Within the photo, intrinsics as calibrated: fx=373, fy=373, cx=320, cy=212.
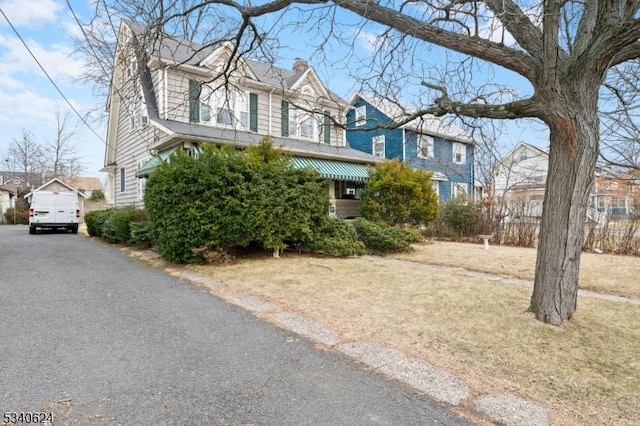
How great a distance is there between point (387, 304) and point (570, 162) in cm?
304

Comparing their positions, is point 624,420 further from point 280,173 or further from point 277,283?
point 280,173

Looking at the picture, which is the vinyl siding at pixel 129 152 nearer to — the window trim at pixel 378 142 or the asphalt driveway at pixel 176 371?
the asphalt driveway at pixel 176 371

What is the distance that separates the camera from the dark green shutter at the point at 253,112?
1605cm

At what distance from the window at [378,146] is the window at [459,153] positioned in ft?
16.1

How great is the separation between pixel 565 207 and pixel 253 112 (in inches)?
540

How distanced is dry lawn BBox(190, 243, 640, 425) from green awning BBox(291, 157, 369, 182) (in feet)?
20.5

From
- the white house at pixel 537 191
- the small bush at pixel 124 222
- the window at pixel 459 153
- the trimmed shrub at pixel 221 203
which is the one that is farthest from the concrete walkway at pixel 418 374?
the window at pixel 459 153

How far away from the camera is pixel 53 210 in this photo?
1920 centimetres

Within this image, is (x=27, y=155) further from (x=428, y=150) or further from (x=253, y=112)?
(x=428, y=150)

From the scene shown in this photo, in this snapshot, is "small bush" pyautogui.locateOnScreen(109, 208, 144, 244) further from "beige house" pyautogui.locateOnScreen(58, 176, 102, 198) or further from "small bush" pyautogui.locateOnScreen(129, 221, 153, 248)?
"beige house" pyautogui.locateOnScreen(58, 176, 102, 198)

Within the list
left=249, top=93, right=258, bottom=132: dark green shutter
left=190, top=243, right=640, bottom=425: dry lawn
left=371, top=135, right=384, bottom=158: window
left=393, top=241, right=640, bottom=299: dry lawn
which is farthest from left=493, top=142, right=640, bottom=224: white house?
left=249, top=93, right=258, bottom=132: dark green shutter

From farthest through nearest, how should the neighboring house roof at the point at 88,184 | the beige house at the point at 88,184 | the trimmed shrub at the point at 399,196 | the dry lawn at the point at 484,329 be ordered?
the neighboring house roof at the point at 88,184 → the beige house at the point at 88,184 → the trimmed shrub at the point at 399,196 → the dry lawn at the point at 484,329

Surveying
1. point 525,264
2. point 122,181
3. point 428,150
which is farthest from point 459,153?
point 122,181

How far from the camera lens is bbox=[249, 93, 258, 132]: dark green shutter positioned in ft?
52.6
